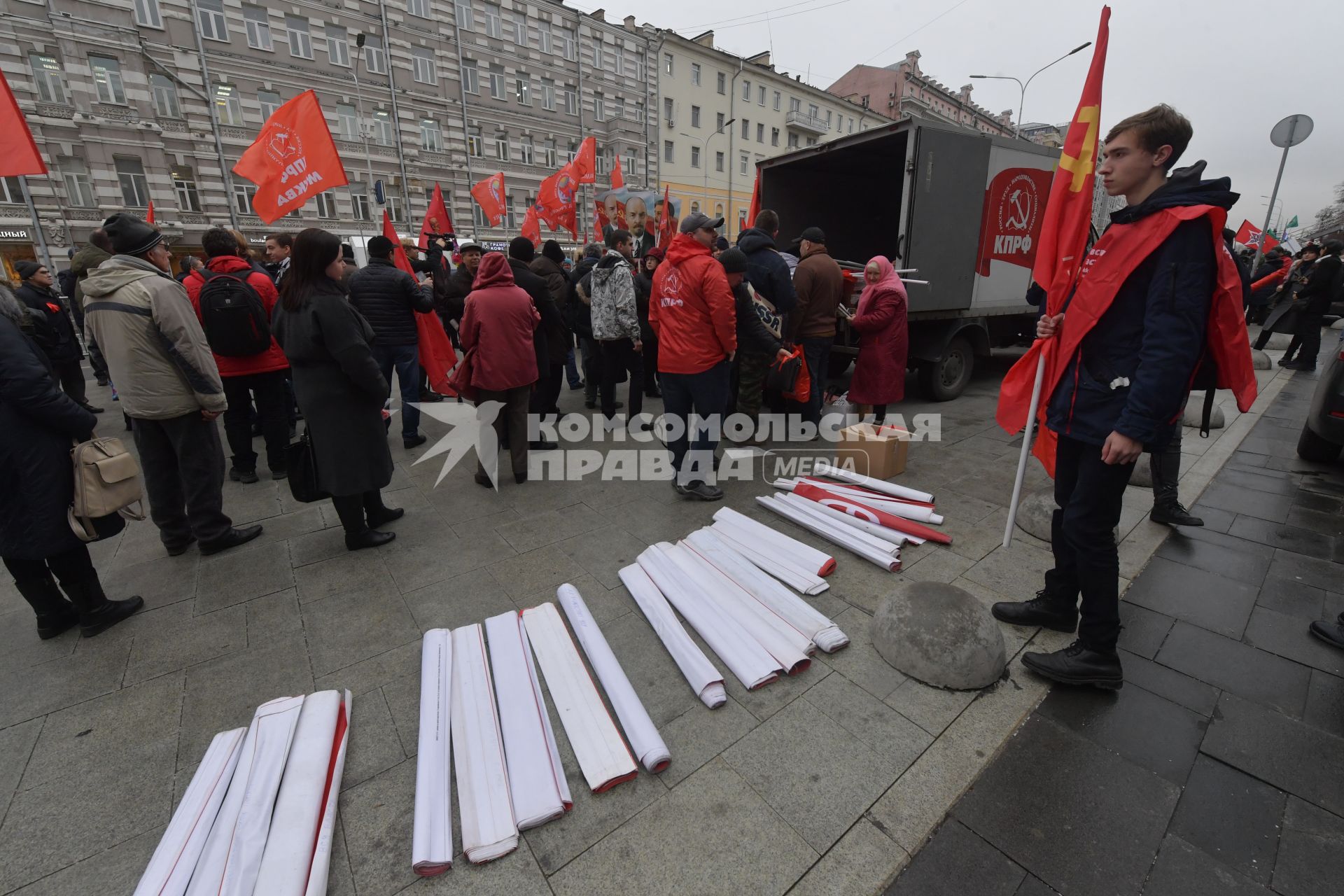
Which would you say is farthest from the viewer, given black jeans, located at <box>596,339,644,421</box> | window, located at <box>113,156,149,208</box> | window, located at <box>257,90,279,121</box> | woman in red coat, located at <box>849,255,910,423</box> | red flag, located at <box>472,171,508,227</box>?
window, located at <box>257,90,279,121</box>

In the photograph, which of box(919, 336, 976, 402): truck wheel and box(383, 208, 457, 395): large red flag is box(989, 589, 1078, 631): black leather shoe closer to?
box(919, 336, 976, 402): truck wheel

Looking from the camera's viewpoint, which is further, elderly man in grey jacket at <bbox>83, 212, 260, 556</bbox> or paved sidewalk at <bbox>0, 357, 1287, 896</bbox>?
elderly man in grey jacket at <bbox>83, 212, 260, 556</bbox>

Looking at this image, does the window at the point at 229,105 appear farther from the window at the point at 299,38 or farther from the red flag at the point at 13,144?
the red flag at the point at 13,144

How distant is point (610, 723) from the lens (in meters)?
2.21

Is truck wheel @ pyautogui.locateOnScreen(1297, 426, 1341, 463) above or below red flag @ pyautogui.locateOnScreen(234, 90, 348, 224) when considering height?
below

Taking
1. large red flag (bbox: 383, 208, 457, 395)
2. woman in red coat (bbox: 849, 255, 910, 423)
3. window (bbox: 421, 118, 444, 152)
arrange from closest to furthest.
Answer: woman in red coat (bbox: 849, 255, 910, 423) < large red flag (bbox: 383, 208, 457, 395) < window (bbox: 421, 118, 444, 152)

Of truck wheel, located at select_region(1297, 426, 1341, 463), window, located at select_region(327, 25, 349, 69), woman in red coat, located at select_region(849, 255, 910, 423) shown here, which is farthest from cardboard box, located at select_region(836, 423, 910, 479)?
window, located at select_region(327, 25, 349, 69)

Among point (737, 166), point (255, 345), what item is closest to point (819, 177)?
point (255, 345)

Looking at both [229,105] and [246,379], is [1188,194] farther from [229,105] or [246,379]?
[229,105]

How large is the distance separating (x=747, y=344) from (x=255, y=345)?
4.14 m

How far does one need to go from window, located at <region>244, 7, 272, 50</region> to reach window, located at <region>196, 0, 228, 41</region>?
0.75 meters

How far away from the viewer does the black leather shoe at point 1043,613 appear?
9.16 ft

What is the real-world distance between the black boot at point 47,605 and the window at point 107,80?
28.2 metres

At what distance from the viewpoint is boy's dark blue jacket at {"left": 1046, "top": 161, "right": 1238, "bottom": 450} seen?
200 centimetres
